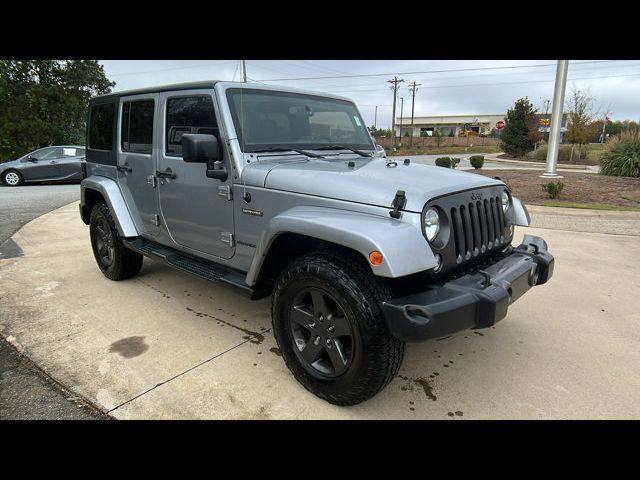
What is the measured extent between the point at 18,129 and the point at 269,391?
88.1ft

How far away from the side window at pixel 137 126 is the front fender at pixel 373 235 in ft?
6.81

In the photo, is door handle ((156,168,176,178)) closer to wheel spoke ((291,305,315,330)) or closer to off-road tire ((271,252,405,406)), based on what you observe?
off-road tire ((271,252,405,406))

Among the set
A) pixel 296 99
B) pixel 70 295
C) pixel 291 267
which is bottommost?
pixel 70 295

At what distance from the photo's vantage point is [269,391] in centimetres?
273

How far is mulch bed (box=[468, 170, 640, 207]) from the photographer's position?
9938 millimetres

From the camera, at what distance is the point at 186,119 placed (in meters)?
3.54

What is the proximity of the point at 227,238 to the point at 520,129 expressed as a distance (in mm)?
31433

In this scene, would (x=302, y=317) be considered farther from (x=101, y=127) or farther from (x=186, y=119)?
(x=101, y=127)

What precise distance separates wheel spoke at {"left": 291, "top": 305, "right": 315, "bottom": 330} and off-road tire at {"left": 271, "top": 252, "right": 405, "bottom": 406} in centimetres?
8

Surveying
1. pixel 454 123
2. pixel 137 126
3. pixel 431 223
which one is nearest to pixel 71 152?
pixel 137 126

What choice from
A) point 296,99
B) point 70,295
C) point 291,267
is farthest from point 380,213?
point 70,295

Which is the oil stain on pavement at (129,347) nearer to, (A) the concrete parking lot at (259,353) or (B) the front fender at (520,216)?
(A) the concrete parking lot at (259,353)

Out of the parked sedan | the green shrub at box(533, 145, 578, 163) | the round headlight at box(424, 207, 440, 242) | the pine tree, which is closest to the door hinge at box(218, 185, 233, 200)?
the round headlight at box(424, 207, 440, 242)
